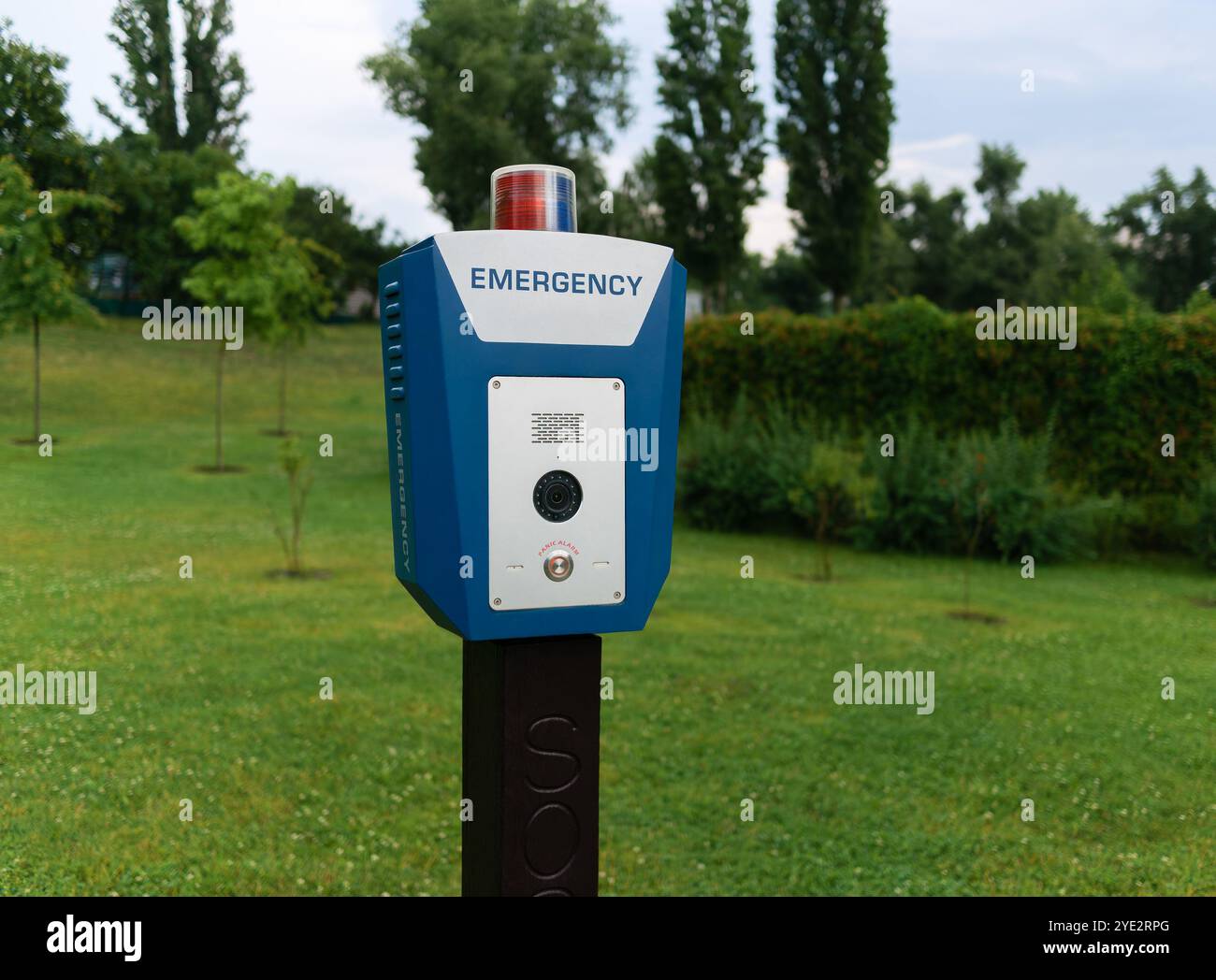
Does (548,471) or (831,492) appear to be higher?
(548,471)

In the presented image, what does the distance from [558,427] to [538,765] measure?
2.32 ft

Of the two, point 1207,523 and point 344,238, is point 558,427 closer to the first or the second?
point 1207,523

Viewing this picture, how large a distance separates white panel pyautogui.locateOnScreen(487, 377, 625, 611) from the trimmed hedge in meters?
11.3

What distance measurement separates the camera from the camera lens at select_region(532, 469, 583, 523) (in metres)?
2.14

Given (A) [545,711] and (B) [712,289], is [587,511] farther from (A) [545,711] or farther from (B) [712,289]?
(B) [712,289]

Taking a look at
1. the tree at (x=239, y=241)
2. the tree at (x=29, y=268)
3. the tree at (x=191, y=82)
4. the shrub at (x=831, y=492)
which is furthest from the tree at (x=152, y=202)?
the shrub at (x=831, y=492)

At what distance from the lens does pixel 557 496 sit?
2.16 metres

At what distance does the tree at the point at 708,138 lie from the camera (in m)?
30.6

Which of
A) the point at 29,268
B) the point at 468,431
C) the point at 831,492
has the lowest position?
the point at 831,492

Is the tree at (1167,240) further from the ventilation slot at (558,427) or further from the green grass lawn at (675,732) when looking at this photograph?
the ventilation slot at (558,427)

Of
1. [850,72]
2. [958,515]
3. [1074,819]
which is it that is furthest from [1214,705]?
[850,72]

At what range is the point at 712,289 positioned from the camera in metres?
33.2

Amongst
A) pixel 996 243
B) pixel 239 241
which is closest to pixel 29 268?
pixel 239 241

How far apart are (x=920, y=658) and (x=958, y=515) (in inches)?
174
